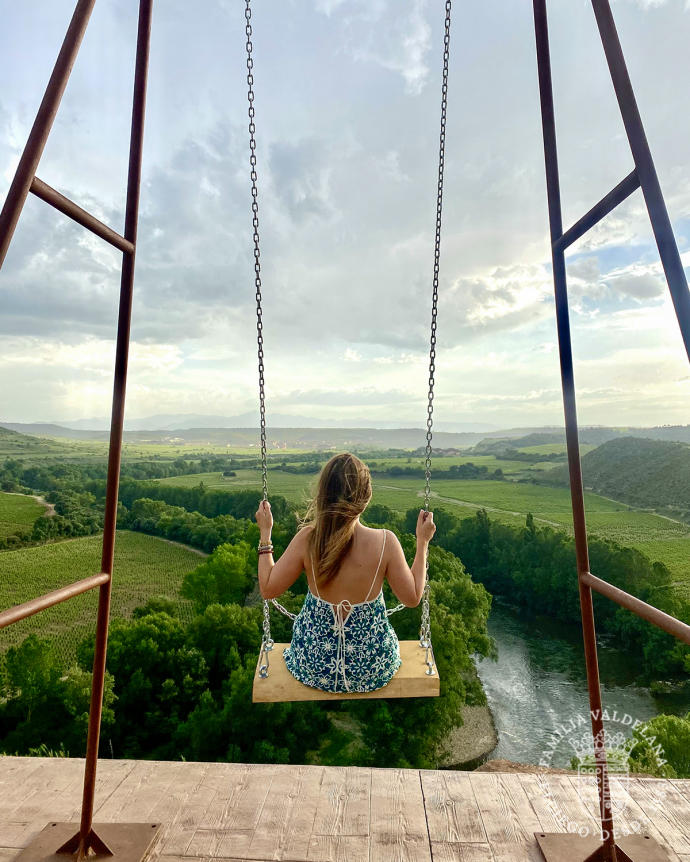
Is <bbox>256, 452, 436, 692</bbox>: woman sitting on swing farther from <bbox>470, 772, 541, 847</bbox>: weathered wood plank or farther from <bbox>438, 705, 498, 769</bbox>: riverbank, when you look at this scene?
<bbox>438, 705, 498, 769</bbox>: riverbank

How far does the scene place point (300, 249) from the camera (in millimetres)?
67562

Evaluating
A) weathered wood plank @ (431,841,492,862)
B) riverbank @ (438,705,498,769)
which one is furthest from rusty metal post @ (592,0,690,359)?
riverbank @ (438,705,498,769)

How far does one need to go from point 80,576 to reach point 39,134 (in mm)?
38924

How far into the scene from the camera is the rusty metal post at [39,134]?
54.8 inches

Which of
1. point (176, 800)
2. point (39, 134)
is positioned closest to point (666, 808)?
point (176, 800)

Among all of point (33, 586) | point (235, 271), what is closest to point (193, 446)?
point (235, 271)

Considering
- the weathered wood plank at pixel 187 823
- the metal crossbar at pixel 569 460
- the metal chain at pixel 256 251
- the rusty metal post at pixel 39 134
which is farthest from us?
the metal chain at pixel 256 251

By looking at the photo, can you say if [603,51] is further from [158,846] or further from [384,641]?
[158,846]

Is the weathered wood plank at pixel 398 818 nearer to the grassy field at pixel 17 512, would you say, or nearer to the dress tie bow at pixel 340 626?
the dress tie bow at pixel 340 626

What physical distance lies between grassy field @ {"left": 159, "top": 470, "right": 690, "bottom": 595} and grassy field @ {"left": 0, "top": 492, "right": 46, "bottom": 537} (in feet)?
33.4

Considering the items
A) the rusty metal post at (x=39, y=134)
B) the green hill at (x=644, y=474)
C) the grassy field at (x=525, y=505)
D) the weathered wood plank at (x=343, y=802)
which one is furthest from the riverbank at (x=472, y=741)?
the rusty metal post at (x=39, y=134)

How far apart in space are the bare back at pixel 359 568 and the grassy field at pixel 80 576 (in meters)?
32.4

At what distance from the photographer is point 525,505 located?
152 ft

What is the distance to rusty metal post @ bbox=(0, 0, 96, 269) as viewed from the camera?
139cm
